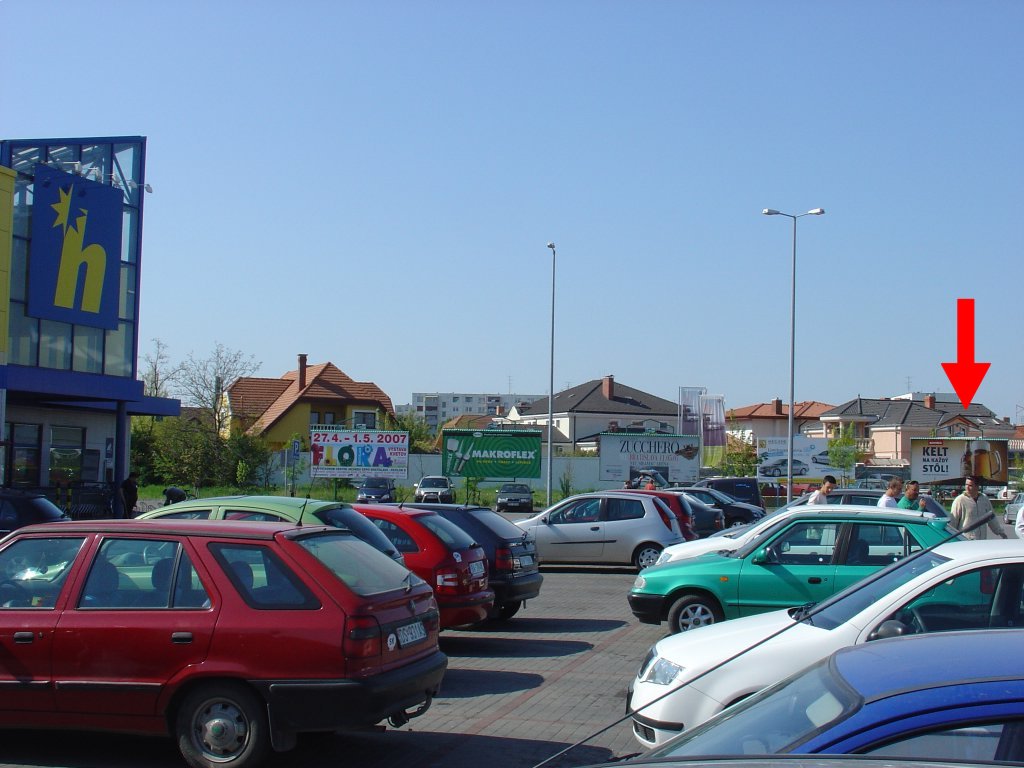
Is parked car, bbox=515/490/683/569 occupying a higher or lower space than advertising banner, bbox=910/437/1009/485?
lower

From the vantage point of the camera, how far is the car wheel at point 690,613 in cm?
1104

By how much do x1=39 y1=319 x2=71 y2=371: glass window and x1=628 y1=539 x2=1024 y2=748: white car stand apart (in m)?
28.3

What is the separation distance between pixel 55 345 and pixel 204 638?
27.7m

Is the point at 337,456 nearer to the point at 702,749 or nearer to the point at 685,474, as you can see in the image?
the point at 685,474

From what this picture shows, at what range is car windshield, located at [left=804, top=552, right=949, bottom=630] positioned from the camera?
6434 millimetres

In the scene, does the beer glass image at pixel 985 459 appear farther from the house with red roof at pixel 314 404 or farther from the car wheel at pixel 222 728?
the car wheel at pixel 222 728

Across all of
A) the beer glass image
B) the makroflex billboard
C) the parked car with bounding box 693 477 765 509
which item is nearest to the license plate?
Answer: the parked car with bounding box 693 477 765 509

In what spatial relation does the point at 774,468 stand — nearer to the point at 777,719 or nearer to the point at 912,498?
the point at 912,498

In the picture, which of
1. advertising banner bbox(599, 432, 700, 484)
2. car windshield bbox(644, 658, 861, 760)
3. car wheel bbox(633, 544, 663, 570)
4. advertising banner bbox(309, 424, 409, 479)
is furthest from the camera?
advertising banner bbox(599, 432, 700, 484)

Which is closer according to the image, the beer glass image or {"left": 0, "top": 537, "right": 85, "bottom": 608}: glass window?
{"left": 0, "top": 537, "right": 85, "bottom": 608}: glass window

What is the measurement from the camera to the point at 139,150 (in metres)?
34.7

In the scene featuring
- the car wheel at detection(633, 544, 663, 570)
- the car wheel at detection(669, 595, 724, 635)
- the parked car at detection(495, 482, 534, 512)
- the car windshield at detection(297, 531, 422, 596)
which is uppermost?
the car windshield at detection(297, 531, 422, 596)

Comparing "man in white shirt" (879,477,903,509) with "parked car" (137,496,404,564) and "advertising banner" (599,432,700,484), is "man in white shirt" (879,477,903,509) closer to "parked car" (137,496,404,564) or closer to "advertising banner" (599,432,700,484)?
"parked car" (137,496,404,564)

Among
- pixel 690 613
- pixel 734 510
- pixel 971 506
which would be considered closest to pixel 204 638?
pixel 690 613
